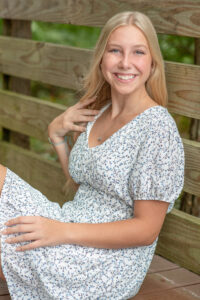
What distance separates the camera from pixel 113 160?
89.0 inches

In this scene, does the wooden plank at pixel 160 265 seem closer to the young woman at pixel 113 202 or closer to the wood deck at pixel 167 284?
the wood deck at pixel 167 284

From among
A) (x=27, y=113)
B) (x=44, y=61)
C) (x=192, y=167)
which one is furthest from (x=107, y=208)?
(x=27, y=113)

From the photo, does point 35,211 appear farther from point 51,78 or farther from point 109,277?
point 51,78

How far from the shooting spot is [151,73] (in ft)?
7.64

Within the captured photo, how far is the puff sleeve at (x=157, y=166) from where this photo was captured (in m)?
2.13

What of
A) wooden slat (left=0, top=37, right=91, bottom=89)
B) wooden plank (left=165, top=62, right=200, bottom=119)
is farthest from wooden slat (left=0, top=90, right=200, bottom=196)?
wooden plank (left=165, top=62, right=200, bottom=119)

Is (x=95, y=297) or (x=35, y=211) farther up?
(x=35, y=211)

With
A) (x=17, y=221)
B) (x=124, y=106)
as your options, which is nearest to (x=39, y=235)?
(x=17, y=221)

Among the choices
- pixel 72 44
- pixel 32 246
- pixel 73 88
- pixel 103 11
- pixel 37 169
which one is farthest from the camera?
pixel 72 44

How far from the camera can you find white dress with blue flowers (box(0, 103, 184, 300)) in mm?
2141

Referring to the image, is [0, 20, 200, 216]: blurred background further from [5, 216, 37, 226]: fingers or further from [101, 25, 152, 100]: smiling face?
[5, 216, 37, 226]: fingers

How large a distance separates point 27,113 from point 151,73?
153 cm

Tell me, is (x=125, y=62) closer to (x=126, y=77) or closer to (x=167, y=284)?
(x=126, y=77)

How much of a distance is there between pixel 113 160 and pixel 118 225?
0.26 metres
